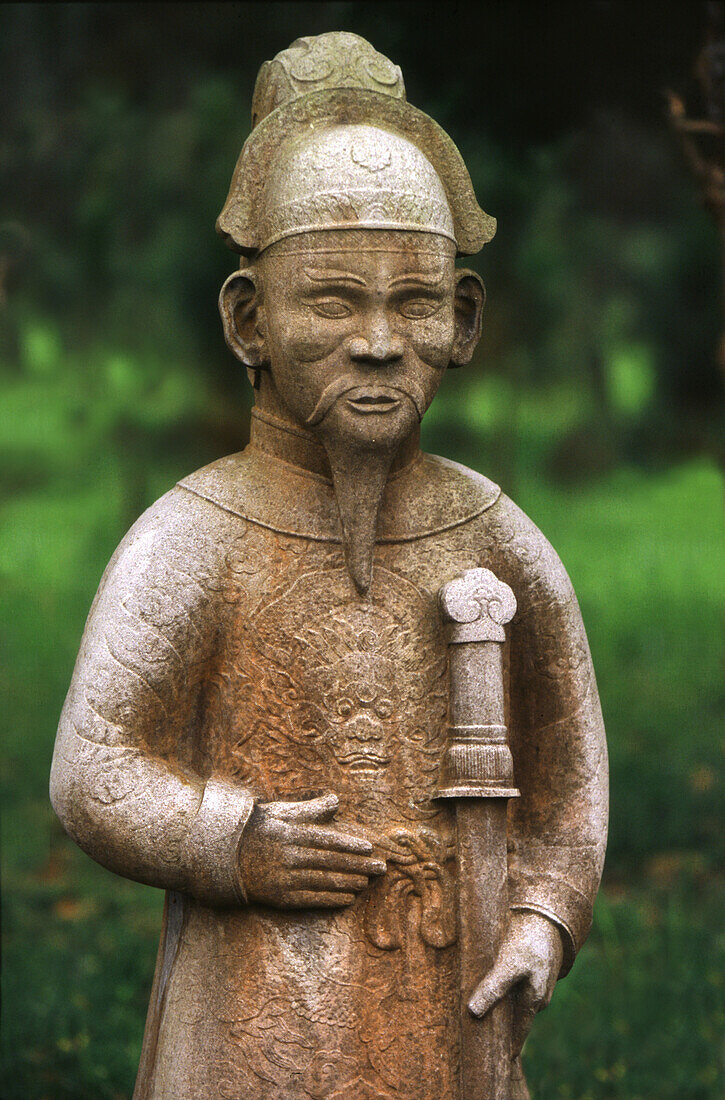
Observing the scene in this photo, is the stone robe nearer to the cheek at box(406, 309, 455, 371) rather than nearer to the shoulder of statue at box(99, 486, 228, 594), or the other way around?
the shoulder of statue at box(99, 486, 228, 594)

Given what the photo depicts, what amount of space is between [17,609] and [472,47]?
2.58 meters

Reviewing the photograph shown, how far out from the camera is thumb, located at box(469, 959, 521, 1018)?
3.14m

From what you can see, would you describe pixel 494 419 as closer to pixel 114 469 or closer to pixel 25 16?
pixel 114 469

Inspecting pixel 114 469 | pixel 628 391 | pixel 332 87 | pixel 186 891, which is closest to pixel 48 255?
pixel 114 469

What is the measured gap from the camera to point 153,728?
3.21 metres

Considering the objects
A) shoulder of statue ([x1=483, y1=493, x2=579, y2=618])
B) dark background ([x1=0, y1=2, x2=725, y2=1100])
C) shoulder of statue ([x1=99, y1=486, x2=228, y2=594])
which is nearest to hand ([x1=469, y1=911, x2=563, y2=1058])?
shoulder of statue ([x1=483, y1=493, x2=579, y2=618])

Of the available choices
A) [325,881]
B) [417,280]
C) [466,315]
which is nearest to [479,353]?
[466,315]

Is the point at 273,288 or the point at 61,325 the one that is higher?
the point at 61,325

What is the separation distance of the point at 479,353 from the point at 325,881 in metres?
3.34

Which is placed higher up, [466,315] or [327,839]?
[466,315]

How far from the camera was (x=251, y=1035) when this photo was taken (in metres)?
3.14

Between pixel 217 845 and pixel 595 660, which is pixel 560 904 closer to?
pixel 217 845

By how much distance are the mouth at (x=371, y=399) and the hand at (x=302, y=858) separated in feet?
2.45

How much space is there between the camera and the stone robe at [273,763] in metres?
3.13
